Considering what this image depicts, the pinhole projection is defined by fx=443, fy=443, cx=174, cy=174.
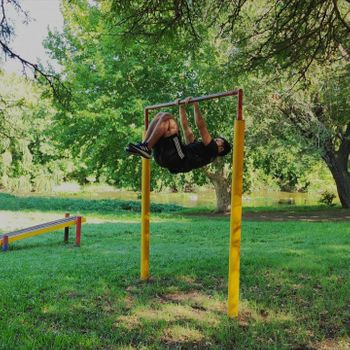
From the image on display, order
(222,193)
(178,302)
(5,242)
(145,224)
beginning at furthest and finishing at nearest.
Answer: (222,193) → (5,242) → (145,224) → (178,302)

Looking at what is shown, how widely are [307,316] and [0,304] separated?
120 inches

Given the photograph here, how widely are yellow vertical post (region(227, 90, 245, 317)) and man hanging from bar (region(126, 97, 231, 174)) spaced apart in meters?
0.50

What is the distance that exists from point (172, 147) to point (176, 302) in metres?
1.64

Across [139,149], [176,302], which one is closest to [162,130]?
[139,149]

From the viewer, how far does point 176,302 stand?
15.1 ft

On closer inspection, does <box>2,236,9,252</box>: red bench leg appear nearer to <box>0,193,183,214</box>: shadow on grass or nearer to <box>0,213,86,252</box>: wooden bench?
<box>0,213,86,252</box>: wooden bench

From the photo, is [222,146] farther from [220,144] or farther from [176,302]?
[176,302]

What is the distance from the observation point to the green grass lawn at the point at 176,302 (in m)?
3.74

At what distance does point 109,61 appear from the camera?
1827 centimetres

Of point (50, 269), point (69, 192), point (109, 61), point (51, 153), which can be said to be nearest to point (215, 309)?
point (50, 269)

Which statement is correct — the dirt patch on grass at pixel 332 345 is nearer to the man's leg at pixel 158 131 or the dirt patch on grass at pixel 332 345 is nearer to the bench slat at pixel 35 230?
the man's leg at pixel 158 131

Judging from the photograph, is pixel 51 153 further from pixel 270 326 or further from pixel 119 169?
pixel 270 326

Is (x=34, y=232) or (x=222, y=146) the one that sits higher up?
(x=222, y=146)

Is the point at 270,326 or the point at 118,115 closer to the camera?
the point at 270,326
